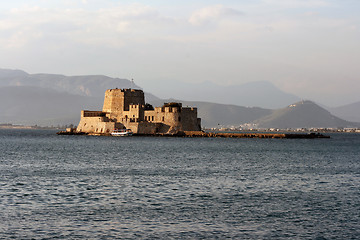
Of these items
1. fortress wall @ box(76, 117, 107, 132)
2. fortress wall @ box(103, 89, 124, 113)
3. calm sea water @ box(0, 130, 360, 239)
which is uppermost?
fortress wall @ box(103, 89, 124, 113)

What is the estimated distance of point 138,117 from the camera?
387 ft

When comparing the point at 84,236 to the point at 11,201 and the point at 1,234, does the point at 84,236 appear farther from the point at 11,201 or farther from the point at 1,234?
the point at 11,201

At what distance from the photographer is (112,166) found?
47.7 m

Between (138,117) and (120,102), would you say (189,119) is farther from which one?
(120,102)

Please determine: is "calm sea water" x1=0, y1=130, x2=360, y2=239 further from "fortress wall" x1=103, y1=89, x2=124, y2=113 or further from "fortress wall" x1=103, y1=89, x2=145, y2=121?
"fortress wall" x1=103, y1=89, x2=124, y2=113

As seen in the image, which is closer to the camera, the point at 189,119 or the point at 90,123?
the point at 189,119

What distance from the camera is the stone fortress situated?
11590 cm

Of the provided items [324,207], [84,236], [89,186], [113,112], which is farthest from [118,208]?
[113,112]

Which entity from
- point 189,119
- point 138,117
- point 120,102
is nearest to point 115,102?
point 120,102

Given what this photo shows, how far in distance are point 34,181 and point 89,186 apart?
4.77m

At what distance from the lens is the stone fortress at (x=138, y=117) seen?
11590 centimetres

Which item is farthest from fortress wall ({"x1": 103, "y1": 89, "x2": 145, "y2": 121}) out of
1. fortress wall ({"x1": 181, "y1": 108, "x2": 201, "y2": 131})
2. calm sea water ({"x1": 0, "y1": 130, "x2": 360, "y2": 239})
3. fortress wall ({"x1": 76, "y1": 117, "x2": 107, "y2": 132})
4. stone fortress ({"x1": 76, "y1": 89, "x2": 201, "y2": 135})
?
calm sea water ({"x1": 0, "y1": 130, "x2": 360, "y2": 239})

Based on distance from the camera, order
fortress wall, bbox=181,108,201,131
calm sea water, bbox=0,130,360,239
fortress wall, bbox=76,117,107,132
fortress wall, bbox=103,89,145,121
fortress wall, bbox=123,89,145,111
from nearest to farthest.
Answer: calm sea water, bbox=0,130,360,239
fortress wall, bbox=181,108,201,131
fortress wall, bbox=103,89,145,121
fortress wall, bbox=123,89,145,111
fortress wall, bbox=76,117,107,132

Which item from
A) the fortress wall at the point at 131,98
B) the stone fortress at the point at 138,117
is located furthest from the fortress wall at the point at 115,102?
the fortress wall at the point at 131,98
